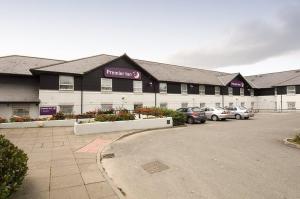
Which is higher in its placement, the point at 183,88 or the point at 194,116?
the point at 183,88

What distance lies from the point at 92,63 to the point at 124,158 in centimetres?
1963

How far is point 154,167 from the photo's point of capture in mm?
8164

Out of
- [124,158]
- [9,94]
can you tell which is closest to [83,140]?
[124,158]

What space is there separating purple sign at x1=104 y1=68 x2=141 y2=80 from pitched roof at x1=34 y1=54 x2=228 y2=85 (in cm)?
117

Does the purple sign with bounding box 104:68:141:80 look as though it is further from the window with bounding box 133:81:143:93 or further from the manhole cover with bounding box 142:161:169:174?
the manhole cover with bounding box 142:161:169:174

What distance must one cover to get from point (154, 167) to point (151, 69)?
26.9m

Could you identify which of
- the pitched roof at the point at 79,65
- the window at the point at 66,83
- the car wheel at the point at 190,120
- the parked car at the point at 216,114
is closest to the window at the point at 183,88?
the parked car at the point at 216,114

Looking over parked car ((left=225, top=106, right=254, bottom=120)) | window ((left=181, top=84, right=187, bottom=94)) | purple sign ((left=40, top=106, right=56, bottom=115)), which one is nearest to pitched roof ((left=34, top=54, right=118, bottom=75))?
purple sign ((left=40, top=106, right=56, bottom=115))

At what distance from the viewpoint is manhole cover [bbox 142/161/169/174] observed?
7.82 meters

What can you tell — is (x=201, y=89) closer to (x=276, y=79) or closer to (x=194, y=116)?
(x=194, y=116)

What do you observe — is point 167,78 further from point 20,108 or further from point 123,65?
point 20,108

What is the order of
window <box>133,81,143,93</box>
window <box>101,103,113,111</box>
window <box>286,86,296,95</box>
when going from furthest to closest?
1. window <box>286,86,296,95</box>
2. window <box>133,81,143,93</box>
3. window <box>101,103,113,111</box>

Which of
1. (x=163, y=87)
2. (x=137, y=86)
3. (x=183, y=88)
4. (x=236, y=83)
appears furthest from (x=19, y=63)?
(x=236, y=83)

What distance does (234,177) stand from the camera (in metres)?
6.94
